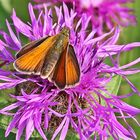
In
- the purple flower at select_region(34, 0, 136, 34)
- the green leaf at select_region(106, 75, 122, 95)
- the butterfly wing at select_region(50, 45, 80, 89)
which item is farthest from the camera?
the purple flower at select_region(34, 0, 136, 34)

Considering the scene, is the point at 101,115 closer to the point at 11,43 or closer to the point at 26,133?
the point at 26,133

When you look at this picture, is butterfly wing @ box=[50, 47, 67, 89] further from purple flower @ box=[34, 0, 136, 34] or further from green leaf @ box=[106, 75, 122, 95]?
purple flower @ box=[34, 0, 136, 34]

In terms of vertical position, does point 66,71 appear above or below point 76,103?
above

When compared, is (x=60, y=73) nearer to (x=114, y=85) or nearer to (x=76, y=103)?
(x=76, y=103)

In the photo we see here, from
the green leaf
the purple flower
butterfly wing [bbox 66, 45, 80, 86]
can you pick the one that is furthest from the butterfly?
the purple flower

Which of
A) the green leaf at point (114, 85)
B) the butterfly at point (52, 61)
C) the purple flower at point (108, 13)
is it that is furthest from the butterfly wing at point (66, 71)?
the purple flower at point (108, 13)

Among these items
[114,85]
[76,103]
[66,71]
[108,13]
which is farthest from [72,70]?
[108,13]

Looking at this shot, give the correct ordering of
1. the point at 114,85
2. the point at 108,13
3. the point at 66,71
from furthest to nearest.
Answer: the point at 108,13, the point at 114,85, the point at 66,71
